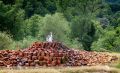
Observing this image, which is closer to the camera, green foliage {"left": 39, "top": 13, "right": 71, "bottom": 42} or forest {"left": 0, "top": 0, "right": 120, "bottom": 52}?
forest {"left": 0, "top": 0, "right": 120, "bottom": 52}

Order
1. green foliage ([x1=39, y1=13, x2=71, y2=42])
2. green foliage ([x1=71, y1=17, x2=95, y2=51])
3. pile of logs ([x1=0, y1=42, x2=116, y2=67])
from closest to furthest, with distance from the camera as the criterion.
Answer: pile of logs ([x1=0, y1=42, x2=116, y2=67])
green foliage ([x1=39, y1=13, x2=71, y2=42])
green foliage ([x1=71, y1=17, x2=95, y2=51])

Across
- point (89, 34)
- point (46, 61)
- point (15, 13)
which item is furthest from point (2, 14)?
point (46, 61)

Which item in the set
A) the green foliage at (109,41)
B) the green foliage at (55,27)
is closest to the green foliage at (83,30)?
the green foliage at (109,41)

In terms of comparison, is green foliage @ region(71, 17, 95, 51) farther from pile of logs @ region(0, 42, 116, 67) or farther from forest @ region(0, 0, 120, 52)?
pile of logs @ region(0, 42, 116, 67)

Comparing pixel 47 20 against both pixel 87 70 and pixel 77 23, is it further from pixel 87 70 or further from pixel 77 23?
pixel 87 70

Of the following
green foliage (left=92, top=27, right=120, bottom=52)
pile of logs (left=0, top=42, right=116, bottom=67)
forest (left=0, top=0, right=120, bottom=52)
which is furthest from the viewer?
green foliage (left=92, top=27, right=120, bottom=52)

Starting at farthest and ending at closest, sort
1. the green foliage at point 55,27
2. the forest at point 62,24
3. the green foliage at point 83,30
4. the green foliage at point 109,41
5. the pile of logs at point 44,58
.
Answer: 1. the green foliage at point 109,41
2. the green foliage at point 83,30
3. the green foliage at point 55,27
4. the forest at point 62,24
5. the pile of logs at point 44,58

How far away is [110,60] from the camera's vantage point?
14641 mm

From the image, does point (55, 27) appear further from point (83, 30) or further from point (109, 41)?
point (109, 41)

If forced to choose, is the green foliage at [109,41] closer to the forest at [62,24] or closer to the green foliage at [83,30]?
the forest at [62,24]

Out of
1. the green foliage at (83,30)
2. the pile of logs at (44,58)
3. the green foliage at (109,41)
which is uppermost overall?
the pile of logs at (44,58)

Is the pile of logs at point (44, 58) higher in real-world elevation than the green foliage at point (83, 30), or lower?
higher

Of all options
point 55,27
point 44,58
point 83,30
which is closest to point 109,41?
point 83,30

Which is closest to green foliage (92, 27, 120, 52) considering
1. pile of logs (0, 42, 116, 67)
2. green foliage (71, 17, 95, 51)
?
green foliage (71, 17, 95, 51)
